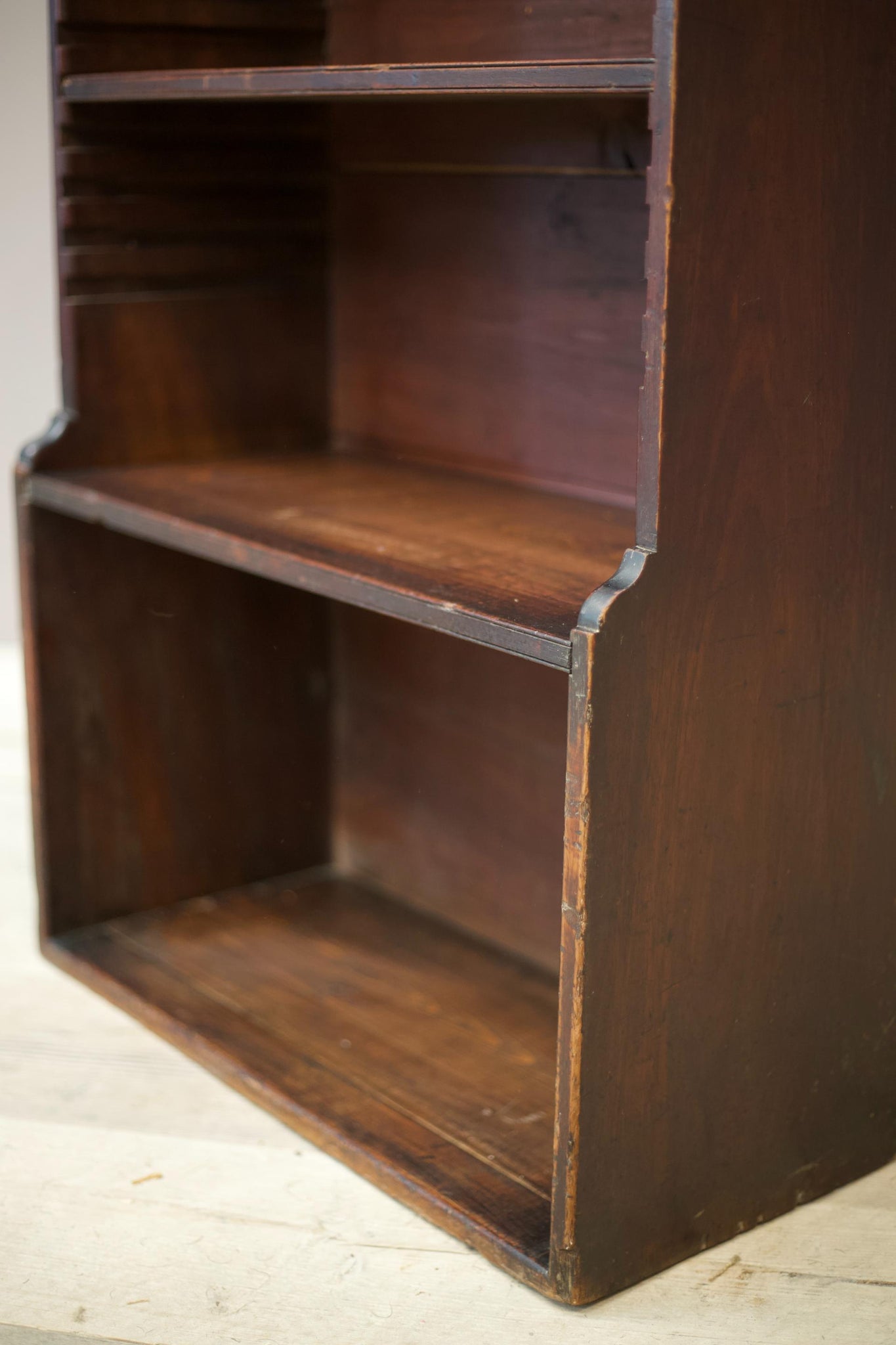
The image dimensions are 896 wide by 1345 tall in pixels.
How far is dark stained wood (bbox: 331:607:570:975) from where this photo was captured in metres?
2.29

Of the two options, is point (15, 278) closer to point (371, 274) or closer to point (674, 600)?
point (371, 274)

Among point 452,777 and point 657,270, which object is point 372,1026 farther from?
point 657,270

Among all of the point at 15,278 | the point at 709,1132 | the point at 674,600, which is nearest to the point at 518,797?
the point at 709,1132

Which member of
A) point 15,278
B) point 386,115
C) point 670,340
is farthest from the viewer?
point 15,278

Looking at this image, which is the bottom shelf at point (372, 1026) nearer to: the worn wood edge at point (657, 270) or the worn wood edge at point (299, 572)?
the worn wood edge at point (299, 572)

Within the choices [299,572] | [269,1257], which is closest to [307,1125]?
[269,1257]

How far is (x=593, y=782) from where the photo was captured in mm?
1480

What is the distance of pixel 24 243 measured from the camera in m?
3.04

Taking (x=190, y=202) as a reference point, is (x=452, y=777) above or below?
below

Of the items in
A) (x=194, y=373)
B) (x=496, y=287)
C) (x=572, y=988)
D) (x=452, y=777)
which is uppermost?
(x=496, y=287)

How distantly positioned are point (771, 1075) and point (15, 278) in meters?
2.07

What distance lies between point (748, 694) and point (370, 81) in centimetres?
69

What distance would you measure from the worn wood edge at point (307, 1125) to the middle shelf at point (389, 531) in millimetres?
605

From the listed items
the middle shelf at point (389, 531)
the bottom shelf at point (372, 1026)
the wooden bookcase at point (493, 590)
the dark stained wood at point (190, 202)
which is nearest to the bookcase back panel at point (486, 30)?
the wooden bookcase at point (493, 590)
